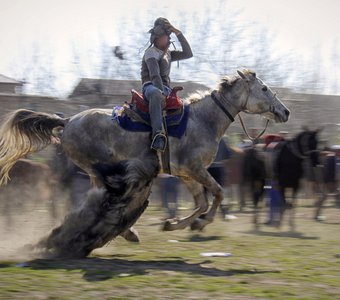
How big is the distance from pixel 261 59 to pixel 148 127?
18829 mm

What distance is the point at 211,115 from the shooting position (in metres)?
8.88

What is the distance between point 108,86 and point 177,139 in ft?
58.2

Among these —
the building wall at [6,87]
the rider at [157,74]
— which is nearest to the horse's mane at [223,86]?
the rider at [157,74]

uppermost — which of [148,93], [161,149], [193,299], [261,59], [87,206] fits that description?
[261,59]

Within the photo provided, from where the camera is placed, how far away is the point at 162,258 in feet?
25.7

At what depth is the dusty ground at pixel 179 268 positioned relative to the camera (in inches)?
229

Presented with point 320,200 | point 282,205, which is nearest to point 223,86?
point 282,205

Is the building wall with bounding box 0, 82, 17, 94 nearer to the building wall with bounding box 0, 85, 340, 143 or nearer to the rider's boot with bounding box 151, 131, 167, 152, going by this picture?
the building wall with bounding box 0, 85, 340, 143

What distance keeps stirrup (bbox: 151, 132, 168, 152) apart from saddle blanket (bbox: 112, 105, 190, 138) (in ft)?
0.95

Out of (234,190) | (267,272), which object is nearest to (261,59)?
(234,190)

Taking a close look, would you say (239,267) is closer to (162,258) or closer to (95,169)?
(162,258)

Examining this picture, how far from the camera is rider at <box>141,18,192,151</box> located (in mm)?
8242

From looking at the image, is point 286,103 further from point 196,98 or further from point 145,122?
point 145,122

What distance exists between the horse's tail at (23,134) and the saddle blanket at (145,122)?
79cm
